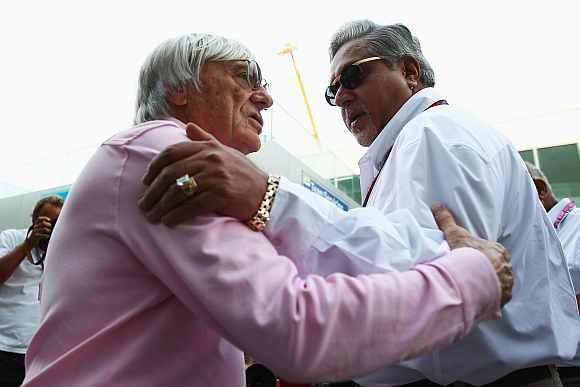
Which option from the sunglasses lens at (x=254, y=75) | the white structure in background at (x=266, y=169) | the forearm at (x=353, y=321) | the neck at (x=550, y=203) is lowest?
the white structure in background at (x=266, y=169)

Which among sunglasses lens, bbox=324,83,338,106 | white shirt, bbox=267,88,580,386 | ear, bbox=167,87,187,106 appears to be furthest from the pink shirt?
sunglasses lens, bbox=324,83,338,106

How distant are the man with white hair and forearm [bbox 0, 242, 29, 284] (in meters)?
2.33

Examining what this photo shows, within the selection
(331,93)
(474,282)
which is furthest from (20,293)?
(474,282)

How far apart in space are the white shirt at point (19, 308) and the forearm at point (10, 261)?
2.9 inches

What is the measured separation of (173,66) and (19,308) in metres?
2.44

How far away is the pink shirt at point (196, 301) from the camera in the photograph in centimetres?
65

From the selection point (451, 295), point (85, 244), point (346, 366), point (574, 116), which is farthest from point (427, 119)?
point (574, 116)

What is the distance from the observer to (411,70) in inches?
70.2

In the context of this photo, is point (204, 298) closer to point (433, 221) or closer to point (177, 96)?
point (433, 221)

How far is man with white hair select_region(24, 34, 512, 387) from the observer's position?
0.65m

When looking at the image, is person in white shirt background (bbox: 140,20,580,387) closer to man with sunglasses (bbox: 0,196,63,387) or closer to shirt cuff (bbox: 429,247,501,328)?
shirt cuff (bbox: 429,247,501,328)

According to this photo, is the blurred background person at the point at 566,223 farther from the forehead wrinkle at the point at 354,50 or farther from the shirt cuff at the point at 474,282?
the shirt cuff at the point at 474,282

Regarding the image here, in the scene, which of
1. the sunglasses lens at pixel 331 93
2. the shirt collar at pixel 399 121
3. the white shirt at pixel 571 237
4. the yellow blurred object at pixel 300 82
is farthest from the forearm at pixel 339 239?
the yellow blurred object at pixel 300 82

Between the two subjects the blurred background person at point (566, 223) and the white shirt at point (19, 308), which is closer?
the blurred background person at point (566, 223)
